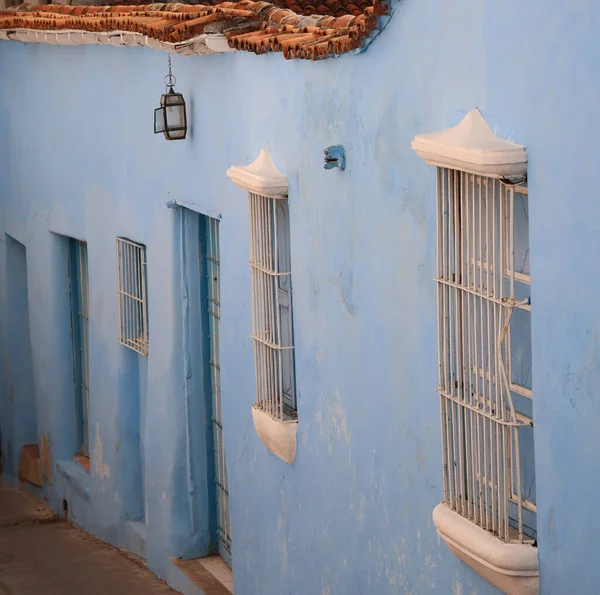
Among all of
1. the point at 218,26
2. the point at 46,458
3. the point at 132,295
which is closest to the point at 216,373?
the point at 132,295

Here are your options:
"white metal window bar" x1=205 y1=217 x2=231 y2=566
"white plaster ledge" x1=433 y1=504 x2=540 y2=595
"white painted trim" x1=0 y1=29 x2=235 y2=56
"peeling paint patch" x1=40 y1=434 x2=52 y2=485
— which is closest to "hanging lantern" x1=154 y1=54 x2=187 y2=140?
"white painted trim" x1=0 y1=29 x2=235 y2=56

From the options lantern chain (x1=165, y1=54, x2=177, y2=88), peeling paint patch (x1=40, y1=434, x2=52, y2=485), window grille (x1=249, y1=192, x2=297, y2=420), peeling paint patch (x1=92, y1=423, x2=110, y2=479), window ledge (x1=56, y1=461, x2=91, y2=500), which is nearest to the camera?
window grille (x1=249, y1=192, x2=297, y2=420)

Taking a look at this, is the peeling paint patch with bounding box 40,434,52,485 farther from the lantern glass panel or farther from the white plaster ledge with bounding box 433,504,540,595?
the white plaster ledge with bounding box 433,504,540,595

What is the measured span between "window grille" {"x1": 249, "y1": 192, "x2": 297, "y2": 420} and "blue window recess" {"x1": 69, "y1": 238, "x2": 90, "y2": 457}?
424 cm

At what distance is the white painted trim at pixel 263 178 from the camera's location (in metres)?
7.39

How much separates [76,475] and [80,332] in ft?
4.06

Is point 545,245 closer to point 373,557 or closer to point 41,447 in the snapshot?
point 373,557

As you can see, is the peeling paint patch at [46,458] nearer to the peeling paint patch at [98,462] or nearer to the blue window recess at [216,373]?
the peeling paint patch at [98,462]

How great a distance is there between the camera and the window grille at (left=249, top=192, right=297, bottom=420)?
7766mm

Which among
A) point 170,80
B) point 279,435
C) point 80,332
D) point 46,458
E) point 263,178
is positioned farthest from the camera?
point 46,458

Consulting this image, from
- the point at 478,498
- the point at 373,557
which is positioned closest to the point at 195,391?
the point at 373,557

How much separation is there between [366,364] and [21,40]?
6.24 m

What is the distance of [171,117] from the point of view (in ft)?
29.0

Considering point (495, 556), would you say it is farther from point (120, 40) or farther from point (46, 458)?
point (46, 458)
